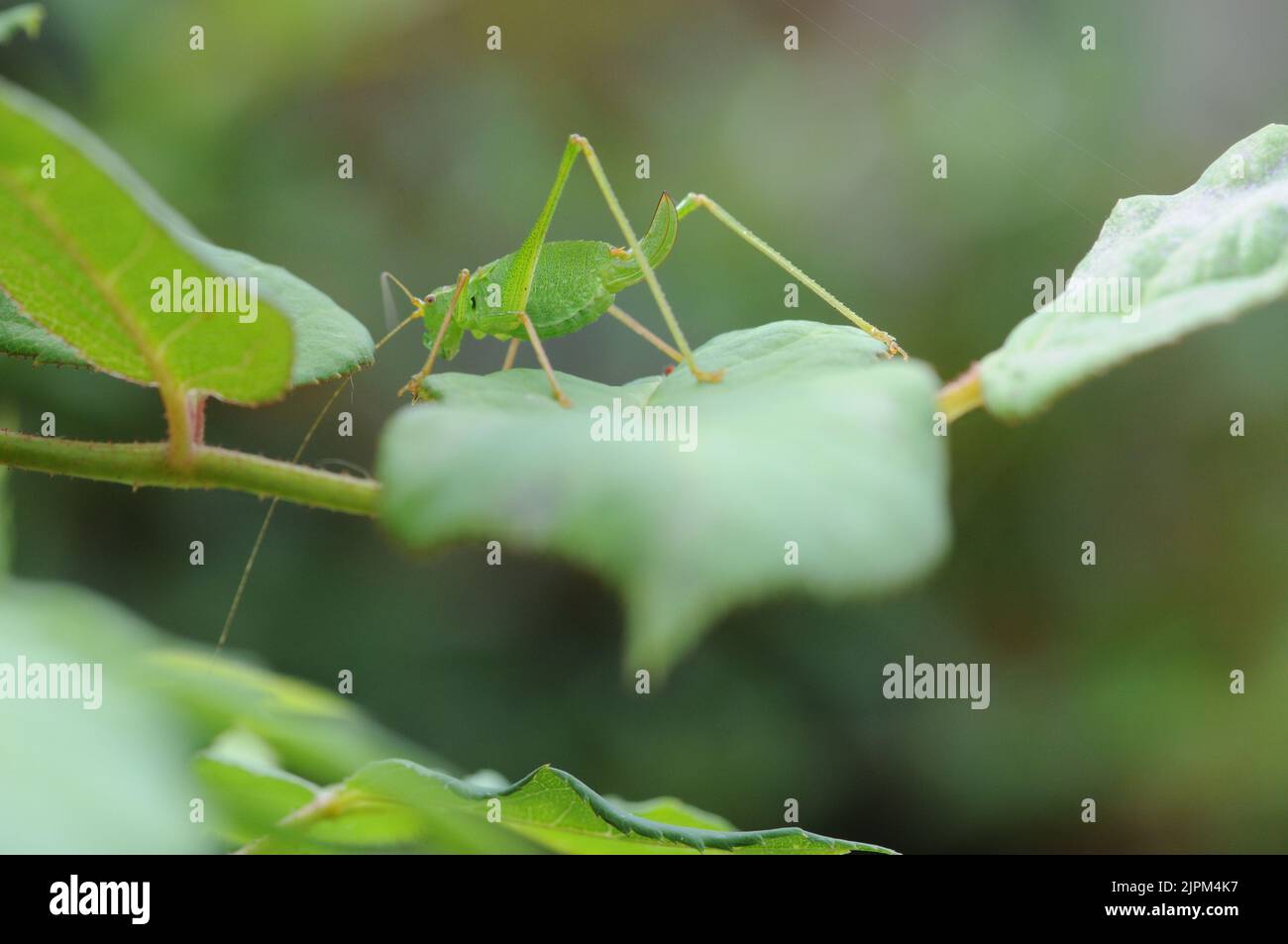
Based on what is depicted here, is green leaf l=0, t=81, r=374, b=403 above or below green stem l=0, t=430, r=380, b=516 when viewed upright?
above

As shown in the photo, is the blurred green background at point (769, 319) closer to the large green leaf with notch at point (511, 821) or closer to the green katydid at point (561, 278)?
the green katydid at point (561, 278)

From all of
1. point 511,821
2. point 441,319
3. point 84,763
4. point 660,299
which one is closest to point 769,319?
point 441,319

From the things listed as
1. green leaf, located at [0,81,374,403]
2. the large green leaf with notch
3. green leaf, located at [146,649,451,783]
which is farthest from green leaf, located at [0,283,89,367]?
the large green leaf with notch

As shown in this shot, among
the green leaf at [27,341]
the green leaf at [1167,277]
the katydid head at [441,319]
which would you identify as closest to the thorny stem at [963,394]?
the green leaf at [1167,277]

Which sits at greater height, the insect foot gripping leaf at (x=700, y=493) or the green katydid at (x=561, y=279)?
the green katydid at (x=561, y=279)

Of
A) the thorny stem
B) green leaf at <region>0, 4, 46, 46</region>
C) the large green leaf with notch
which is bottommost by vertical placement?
the large green leaf with notch

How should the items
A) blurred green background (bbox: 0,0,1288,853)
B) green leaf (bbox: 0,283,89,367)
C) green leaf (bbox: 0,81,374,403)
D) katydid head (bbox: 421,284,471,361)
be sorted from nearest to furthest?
green leaf (bbox: 0,81,374,403) < green leaf (bbox: 0,283,89,367) < katydid head (bbox: 421,284,471,361) < blurred green background (bbox: 0,0,1288,853)

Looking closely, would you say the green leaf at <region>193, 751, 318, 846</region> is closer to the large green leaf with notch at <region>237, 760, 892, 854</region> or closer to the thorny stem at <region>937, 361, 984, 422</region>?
the large green leaf with notch at <region>237, 760, 892, 854</region>
